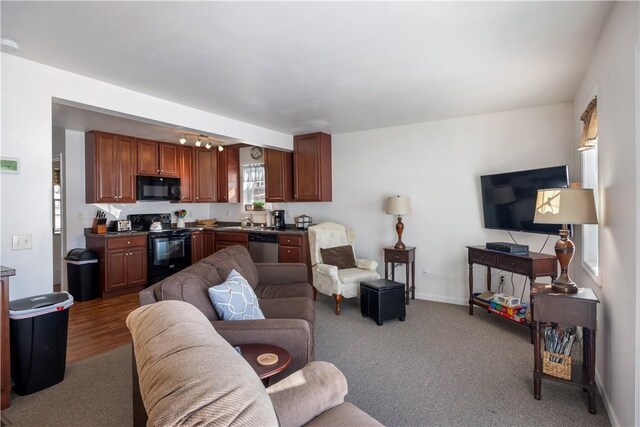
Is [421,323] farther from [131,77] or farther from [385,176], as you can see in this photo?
[131,77]

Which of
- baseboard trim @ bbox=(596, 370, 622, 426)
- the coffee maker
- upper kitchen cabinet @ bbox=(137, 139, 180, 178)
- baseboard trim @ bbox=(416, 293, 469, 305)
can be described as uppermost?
upper kitchen cabinet @ bbox=(137, 139, 180, 178)

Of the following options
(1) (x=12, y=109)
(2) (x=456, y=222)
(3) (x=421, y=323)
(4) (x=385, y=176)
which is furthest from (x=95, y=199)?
(2) (x=456, y=222)

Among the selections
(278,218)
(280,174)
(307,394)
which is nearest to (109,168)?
(280,174)

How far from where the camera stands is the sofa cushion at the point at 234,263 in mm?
2688

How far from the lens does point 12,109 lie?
235cm

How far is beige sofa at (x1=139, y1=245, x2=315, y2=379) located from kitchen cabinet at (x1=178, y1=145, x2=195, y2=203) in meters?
3.16

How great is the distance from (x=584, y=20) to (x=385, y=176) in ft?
9.45

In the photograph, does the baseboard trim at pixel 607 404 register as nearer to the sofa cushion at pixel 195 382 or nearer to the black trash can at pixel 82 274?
the sofa cushion at pixel 195 382

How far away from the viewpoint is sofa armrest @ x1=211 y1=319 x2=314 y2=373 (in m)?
1.92

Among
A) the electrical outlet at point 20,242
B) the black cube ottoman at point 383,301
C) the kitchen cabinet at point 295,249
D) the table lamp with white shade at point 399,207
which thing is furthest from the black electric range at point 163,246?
the table lamp with white shade at point 399,207

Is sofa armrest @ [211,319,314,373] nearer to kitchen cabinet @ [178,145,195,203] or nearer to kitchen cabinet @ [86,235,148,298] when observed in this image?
kitchen cabinet @ [86,235,148,298]

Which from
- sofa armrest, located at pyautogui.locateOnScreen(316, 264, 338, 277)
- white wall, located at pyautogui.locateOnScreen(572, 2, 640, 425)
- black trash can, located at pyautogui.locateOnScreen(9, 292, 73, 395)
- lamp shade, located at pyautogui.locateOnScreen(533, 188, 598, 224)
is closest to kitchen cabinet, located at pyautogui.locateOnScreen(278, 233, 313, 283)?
sofa armrest, located at pyautogui.locateOnScreen(316, 264, 338, 277)

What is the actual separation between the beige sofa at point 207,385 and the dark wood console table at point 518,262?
7.30 feet

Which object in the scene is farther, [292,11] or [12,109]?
[12,109]
